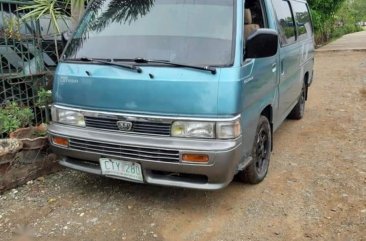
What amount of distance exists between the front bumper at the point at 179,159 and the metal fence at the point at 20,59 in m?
1.44

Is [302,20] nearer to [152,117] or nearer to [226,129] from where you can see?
[226,129]

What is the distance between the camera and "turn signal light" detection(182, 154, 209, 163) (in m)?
3.13

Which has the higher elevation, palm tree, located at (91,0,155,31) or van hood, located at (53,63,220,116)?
palm tree, located at (91,0,155,31)

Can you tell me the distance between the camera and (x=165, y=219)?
3520 millimetres

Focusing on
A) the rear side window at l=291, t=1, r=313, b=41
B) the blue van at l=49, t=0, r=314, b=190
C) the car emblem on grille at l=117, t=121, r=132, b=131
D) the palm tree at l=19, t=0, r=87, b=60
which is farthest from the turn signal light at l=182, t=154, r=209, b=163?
the rear side window at l=291, t=1, r=313, b=41

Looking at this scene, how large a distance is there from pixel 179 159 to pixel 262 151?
139 centimetres

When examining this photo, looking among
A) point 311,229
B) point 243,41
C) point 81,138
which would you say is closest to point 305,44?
point 243,41

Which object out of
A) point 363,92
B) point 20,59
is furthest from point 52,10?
point 363,92

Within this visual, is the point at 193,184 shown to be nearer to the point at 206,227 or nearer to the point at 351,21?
the point at 206,227

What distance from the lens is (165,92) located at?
3.20m

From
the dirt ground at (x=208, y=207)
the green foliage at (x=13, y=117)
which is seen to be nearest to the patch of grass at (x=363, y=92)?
the dirt ground at (x=208, y=207)

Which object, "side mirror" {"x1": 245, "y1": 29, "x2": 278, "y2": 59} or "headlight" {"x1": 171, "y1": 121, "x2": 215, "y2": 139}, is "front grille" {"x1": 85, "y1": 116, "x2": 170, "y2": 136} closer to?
"headlight" {"x1": 171, "y1": 121, "x2": 215, "y2": 139}

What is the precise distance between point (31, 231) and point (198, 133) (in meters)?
1.58

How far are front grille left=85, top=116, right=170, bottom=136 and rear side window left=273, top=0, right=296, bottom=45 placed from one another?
2180 mm
